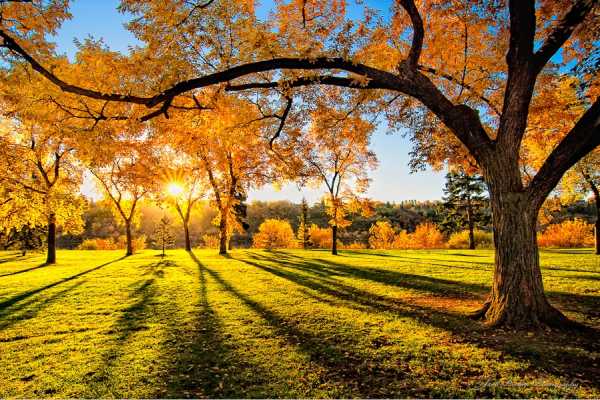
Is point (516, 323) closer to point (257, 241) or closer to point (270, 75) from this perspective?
point (270, 75)

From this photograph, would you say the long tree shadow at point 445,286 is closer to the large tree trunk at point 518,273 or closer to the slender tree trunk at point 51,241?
the large tree trunk at point 518,273

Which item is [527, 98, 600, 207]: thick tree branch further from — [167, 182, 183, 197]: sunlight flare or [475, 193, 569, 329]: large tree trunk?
[167, 182, 183, 197]: sunlight flare

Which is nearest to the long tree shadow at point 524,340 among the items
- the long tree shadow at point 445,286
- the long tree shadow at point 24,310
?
the long tree shadow at point 445,286

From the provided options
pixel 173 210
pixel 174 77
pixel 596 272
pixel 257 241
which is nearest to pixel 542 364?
pixel 174 77

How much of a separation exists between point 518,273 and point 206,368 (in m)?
5.96

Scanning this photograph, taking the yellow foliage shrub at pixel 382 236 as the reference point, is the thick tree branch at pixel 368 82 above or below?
above

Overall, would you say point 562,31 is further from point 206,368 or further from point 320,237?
point 320,237

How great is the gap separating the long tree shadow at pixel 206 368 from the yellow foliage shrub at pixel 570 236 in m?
43.4

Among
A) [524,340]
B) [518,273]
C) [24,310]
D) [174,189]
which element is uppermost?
[174,189]

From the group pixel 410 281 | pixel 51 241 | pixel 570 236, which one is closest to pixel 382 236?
pixel 570 236

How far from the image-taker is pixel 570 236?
3781 centimetres

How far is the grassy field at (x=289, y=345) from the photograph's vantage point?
4.32m

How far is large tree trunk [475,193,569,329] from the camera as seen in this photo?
20.7 feet

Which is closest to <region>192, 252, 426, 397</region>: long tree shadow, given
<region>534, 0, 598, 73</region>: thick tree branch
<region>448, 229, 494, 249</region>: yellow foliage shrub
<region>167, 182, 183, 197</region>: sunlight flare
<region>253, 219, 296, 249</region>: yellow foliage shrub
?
<region>534, 0, 598, 73</region>: thick tree branch
